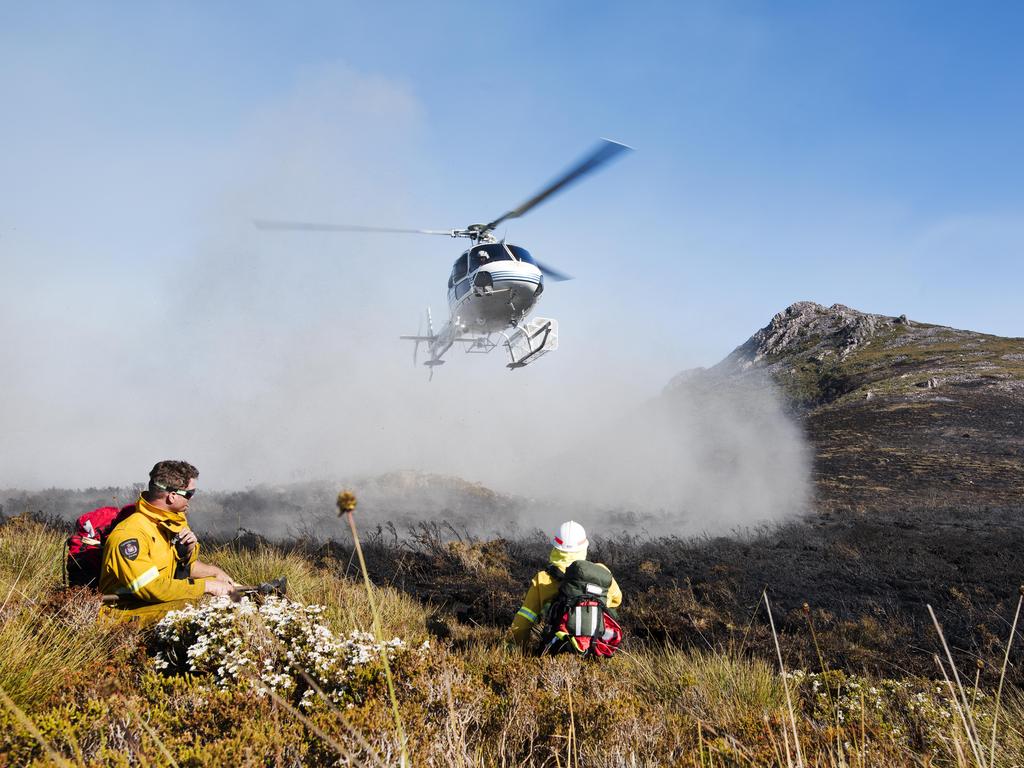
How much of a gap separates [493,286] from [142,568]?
41.8ft

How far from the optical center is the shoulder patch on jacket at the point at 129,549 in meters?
4.34

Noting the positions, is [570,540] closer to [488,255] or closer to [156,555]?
[156,555]

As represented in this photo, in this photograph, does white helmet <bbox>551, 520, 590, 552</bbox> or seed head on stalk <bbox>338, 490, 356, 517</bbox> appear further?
white helmet <bbox>551, 520, 590, 552</bbox>

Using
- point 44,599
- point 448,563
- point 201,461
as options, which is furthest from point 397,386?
point 44,599

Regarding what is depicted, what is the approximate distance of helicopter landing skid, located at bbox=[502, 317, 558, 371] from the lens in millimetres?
18734

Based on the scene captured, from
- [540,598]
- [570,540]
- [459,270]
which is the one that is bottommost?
[540,598]

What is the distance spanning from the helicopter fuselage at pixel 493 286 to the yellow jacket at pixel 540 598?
11.8 metres

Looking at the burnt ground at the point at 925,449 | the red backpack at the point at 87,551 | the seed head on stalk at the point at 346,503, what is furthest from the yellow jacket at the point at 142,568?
the burnt ground at the point at 925,449

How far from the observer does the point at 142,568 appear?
173 inches

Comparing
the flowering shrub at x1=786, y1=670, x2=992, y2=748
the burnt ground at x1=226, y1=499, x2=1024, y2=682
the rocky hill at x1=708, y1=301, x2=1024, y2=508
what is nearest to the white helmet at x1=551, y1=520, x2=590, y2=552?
the burnt ground at x1=226, y1=499, x2=1024, y2=682

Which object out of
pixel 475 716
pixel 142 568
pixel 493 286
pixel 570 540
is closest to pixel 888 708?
pixel 570 540

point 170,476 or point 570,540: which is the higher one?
point 170,476

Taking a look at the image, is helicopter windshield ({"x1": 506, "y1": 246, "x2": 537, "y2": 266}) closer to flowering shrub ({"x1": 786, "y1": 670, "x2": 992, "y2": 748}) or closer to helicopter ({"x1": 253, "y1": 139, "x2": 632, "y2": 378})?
helicopter ({"x1": 253, "y1": 139, "x2": 632, "y2": 378})

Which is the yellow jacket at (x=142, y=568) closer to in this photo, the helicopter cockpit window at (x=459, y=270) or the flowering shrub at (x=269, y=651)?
the flowering shrub at (x=269, y=651)
